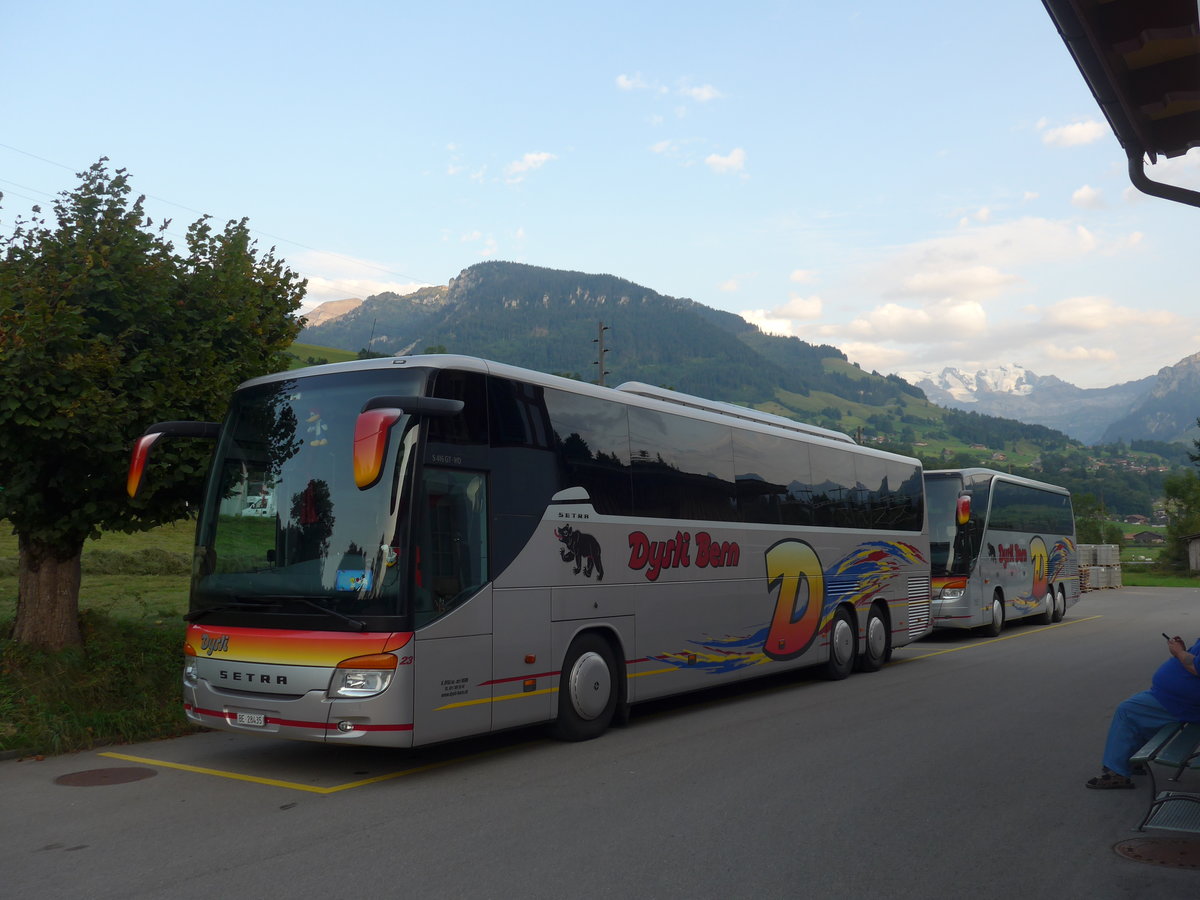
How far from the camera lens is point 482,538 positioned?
28.3ft

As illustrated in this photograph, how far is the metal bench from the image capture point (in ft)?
20.9

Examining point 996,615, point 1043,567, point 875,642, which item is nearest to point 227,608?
point 875,642

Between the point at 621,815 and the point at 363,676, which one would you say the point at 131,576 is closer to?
the point at 363,676

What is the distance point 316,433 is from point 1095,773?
22.5ft

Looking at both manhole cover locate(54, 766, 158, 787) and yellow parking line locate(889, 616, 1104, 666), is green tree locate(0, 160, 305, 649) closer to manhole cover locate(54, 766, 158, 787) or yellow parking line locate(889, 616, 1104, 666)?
manhole cover locate(54, 766, 158, 787)

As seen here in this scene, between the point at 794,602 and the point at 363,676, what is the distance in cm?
754

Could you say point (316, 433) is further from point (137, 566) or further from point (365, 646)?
point (137, 566)

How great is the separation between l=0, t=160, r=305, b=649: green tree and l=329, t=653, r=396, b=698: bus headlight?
428 centimetres

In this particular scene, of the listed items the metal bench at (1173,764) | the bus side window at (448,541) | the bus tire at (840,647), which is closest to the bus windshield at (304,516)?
the bus side window at (448,541)

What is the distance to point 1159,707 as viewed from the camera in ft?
22.9

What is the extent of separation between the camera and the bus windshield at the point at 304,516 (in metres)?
7.86

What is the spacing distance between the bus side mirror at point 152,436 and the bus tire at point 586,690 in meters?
3.91

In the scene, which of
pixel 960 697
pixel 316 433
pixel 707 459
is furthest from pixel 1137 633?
pixel 316 433

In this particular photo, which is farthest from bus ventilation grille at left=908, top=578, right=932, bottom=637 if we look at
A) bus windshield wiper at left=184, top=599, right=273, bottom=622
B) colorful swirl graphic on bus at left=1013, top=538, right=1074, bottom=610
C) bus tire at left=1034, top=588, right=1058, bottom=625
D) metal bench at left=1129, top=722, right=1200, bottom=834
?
bus windshield wiper at left=184, top=599, right=273, bottom=622
